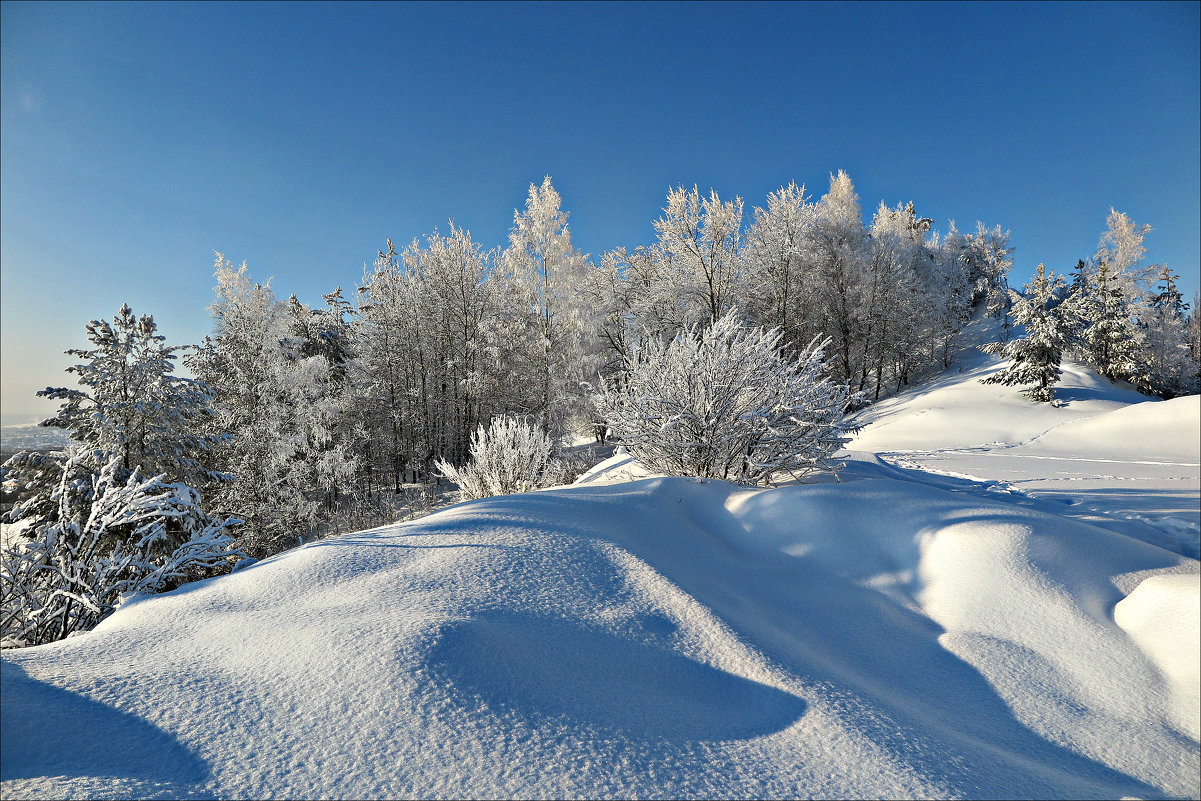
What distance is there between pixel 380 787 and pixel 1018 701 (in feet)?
7.83

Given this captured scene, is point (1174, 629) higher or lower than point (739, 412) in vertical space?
lower

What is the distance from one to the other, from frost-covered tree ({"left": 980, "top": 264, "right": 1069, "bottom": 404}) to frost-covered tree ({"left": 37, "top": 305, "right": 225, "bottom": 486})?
2223 centimetres

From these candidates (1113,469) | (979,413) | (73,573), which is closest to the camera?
(1113,469)

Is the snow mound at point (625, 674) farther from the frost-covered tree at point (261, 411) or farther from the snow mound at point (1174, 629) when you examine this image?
the frost-covered tree at point (261, 411)

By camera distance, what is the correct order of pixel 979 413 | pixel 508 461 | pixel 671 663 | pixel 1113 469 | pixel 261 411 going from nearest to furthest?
pixel 671 663 → pixel 1113 469 → pixel 508 461 → pixel 261 411 → pixel 979 413

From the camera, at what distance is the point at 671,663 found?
1.93m

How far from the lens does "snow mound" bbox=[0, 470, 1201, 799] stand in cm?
132

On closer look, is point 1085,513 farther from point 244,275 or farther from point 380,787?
point 244,275

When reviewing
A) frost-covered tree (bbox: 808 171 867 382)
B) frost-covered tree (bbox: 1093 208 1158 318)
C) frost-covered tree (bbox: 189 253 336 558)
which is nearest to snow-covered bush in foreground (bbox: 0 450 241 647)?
frost-covered tree (bbox: 189 253 336 558)

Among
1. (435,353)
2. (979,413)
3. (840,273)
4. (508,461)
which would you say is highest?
(840,273)

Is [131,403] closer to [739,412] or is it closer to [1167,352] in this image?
[739,412]

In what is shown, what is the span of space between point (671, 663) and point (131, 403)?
32.0ft

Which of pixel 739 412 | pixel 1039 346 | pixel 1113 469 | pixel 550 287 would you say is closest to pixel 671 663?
pixel 1113 469

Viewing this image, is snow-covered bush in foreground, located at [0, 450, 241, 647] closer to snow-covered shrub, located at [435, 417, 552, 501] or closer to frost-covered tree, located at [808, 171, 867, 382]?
snow-covered shrub, located at [435, 417, 552, 501]
